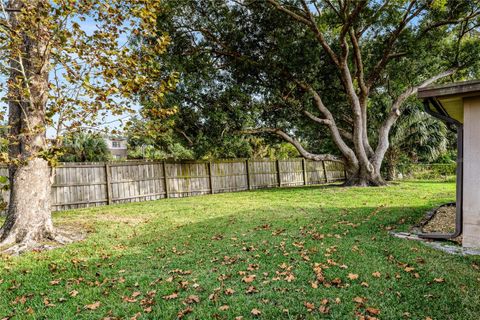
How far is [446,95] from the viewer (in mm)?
4438

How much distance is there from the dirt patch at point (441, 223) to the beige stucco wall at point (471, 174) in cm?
31

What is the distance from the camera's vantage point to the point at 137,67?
472 centimetres

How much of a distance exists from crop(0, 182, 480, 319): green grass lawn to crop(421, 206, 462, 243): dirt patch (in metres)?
0.37

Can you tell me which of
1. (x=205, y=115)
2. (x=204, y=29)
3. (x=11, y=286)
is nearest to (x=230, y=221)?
(x=11, y=286)

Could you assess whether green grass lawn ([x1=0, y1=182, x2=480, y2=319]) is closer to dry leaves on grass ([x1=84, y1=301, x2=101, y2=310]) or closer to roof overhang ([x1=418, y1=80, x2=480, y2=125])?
dry leaves on grass ([x1=84, y1=301, x2=101, y2=310])

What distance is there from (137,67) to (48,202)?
3.29m

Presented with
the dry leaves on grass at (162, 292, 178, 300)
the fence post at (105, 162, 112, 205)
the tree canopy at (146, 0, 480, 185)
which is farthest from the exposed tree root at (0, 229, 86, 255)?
the tree canopy at (146, 0, 480, 185)

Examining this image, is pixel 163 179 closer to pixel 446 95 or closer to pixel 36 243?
pixel 36 243

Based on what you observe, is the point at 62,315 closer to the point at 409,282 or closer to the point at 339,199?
the point at 409,282

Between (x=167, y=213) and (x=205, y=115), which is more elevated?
(x=205, y=115)

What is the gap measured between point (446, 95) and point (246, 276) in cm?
377

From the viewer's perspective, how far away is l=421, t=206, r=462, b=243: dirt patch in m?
5.39

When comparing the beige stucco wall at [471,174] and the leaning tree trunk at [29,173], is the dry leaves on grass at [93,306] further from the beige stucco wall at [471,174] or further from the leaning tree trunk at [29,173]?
the beige stucco wall at [471,174]

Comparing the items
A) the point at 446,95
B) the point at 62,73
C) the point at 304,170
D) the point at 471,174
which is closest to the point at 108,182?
the point at 62,73
